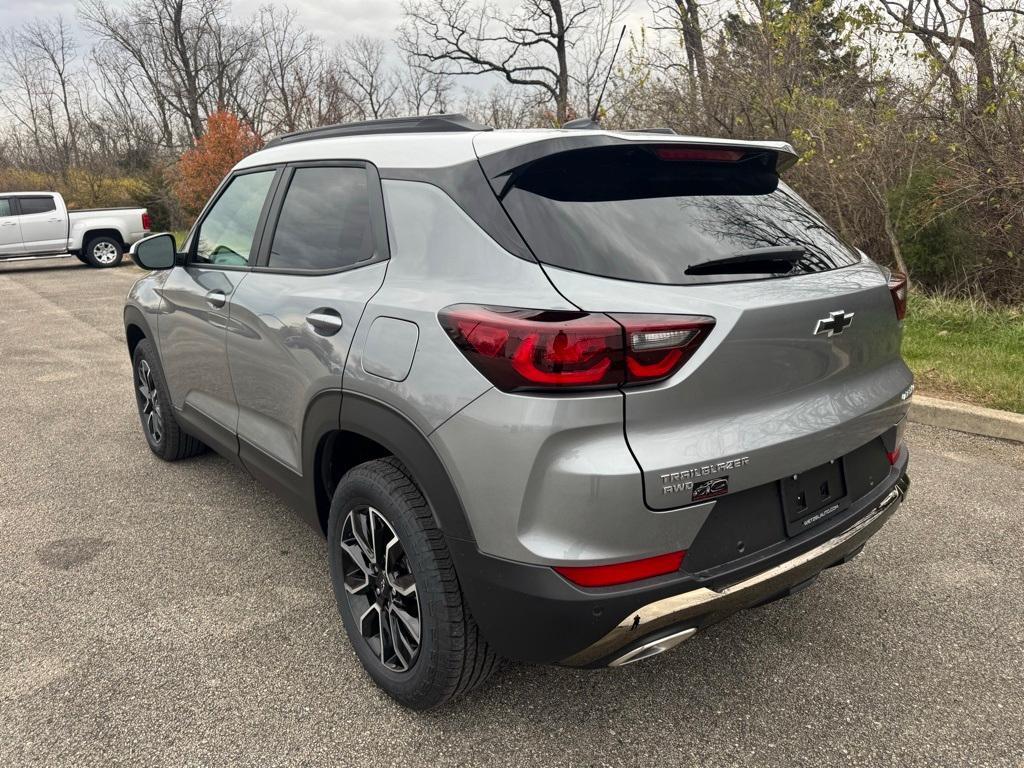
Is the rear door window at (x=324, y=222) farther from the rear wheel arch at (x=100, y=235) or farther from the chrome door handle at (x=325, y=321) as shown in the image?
the rear wheel arch at (x=100, y=235)

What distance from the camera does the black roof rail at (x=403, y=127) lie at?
2.46m

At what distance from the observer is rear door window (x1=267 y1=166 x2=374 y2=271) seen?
248 cm

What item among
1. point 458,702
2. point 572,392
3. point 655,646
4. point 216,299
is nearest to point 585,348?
point 572,392

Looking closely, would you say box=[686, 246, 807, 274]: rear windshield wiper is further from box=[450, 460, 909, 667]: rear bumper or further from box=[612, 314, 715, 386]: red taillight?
box=[450, 460, 909, 667]: rear bumper

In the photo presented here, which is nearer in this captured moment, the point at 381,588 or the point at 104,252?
the point at 381,588

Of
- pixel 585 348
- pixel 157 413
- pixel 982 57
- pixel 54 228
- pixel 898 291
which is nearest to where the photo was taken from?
pixel 585 348

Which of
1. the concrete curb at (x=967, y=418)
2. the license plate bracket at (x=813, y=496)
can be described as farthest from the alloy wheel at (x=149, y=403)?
the concrete curb at (x=967, y=418)

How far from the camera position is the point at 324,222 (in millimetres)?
2676

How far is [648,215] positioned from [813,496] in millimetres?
930

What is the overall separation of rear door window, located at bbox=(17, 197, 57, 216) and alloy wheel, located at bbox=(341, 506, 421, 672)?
18.6m

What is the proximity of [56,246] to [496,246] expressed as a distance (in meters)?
18.9

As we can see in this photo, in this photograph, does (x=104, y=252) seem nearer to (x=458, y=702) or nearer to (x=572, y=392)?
(x=458, y=702)

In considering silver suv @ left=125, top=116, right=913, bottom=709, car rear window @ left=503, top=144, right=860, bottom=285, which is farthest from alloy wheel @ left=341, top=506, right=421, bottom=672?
car rear window @ left=503, top=144, right=860, bottom=285

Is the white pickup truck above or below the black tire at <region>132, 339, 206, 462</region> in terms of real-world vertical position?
above
